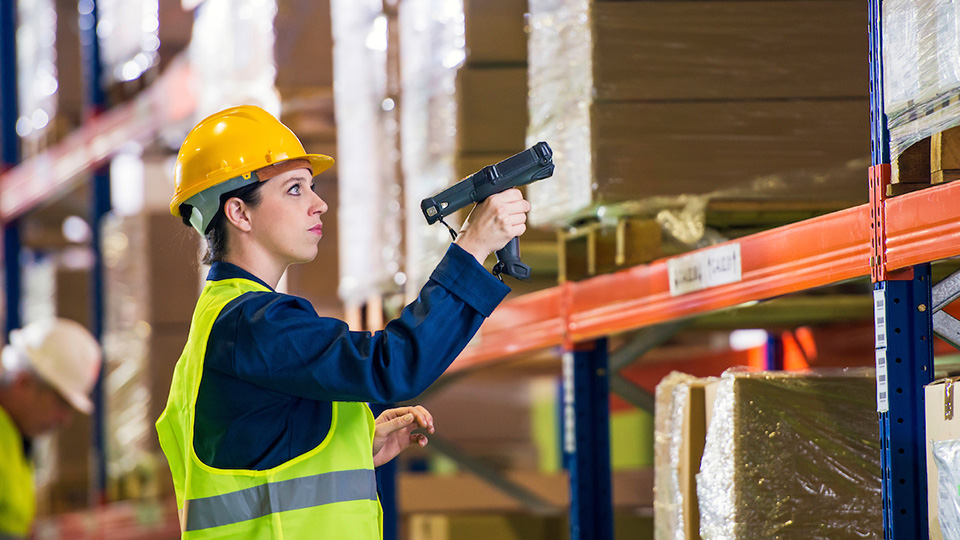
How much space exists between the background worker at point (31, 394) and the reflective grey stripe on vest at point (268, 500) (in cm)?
446

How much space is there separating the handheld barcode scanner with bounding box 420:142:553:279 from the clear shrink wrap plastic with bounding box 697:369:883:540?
2.50 feet

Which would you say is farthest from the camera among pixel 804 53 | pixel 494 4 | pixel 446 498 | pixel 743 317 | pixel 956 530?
pixel 446 498

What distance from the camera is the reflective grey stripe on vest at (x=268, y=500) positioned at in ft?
7.48

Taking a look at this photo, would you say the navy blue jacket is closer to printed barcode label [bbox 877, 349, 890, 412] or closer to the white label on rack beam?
printed barcode label [bbox 877, 349, 890, 412]

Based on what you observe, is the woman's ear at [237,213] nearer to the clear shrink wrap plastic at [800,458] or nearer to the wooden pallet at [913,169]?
the clear shrink wrap plastic at [800,458]

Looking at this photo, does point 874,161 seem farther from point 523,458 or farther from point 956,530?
point 523,458

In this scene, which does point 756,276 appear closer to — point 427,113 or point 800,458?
point 800,458

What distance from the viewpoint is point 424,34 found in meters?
4.11

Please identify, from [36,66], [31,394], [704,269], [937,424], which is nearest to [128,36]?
[36,66]

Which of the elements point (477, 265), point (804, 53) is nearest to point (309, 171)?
point (477, 265)

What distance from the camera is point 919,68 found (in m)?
2.20

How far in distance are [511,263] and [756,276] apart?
815mm

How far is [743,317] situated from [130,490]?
Result: 183 inches

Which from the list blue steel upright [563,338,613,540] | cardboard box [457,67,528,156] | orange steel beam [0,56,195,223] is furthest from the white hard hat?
blue steel upright [563,338,613,540]
